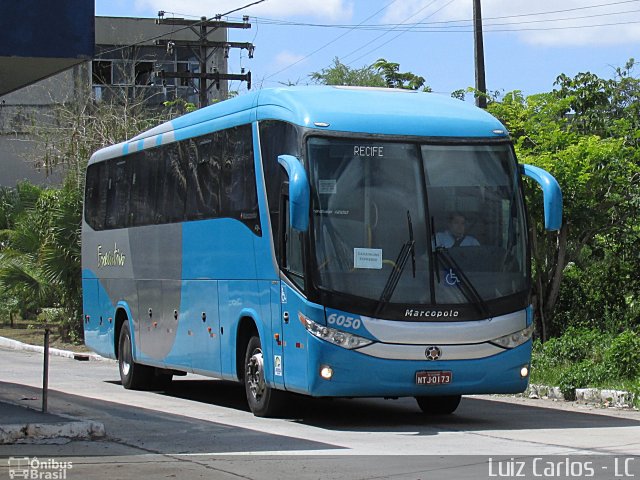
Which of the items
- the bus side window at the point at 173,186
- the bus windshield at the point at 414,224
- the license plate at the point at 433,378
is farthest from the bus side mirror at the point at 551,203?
the bus side window at the point at 173,186

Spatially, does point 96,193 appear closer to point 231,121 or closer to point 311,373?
point 231,121

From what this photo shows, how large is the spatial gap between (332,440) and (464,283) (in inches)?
92.7

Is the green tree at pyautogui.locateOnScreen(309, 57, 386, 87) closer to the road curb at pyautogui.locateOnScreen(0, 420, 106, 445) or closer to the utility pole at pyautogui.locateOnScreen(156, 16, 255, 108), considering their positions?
the utility pole at pyautogui.locateOnScreen(156, 16, 255, 108)

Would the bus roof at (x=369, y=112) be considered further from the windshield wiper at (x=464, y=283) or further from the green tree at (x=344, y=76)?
the green tree at (x=344, y=76)

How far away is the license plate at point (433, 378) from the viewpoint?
43.2ft

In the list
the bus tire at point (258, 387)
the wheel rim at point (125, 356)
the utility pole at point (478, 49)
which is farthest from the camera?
the utility pole at point (478, 49)

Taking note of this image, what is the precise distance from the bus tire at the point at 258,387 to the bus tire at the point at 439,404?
1969 mm

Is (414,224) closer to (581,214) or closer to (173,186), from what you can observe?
(173,186)

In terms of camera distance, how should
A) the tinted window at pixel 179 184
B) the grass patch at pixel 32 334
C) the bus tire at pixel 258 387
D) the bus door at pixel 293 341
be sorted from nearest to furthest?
the bus door at pixel 293 341 < the bus tire at pixel 258 387 < the tinted window at pixel 179 184 < the grass patch at pixel 32 334

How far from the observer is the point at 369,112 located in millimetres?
13820

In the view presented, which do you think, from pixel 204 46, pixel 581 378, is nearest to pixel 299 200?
pixel 581 378

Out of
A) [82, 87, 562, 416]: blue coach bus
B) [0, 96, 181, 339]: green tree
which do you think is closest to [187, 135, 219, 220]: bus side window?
[82, 87, 562, 416]: blue coach bus

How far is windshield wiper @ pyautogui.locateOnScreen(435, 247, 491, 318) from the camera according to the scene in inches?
527

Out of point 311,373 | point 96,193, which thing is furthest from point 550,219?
point 96,193
